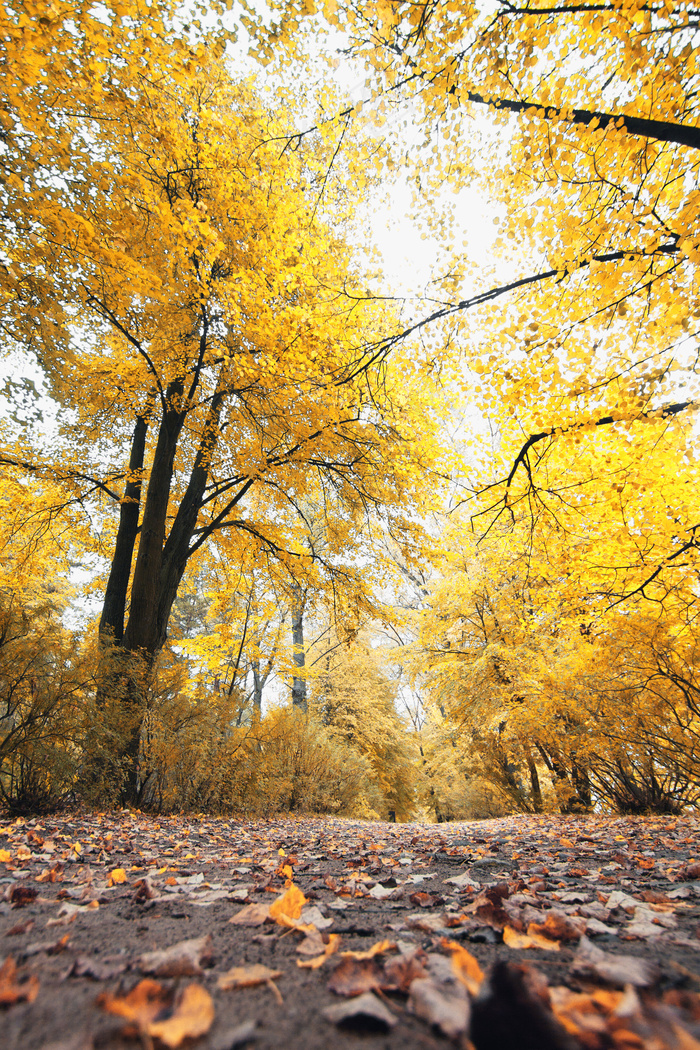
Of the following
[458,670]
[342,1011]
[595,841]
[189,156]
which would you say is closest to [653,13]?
[189,156]

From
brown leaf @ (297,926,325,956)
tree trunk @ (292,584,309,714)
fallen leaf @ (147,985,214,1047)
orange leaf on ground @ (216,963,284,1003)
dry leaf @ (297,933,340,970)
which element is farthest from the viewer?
tree trunk @ (292,584,309,714)

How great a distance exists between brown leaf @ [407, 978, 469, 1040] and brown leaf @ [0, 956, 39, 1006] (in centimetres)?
70

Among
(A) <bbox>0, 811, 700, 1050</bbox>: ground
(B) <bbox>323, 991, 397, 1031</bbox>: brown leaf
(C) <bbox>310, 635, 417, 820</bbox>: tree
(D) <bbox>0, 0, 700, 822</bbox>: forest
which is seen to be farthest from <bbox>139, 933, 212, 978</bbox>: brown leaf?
(C) <bbox>310, 635, 417, 820</bbox>: tree

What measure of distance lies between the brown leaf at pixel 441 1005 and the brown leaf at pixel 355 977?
0.33 feet

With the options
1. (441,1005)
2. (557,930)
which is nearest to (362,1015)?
(441,1005)

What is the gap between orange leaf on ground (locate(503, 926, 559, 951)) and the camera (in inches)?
45.0

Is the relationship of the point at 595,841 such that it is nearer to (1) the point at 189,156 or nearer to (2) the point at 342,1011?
(2) the point at 342,1011

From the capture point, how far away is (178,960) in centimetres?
97

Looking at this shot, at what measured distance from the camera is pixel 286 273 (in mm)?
5156

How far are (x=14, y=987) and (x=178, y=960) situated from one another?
12.2 inches

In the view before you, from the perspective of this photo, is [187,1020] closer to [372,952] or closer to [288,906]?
[372,952]

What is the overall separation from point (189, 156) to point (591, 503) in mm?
6377

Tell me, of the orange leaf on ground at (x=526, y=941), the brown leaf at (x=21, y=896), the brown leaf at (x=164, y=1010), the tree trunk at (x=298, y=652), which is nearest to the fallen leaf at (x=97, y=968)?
the brown leaf at (x=164, y=1010)

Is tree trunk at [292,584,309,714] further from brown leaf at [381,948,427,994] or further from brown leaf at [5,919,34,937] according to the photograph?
brown leaf at [381,948,427,994]
